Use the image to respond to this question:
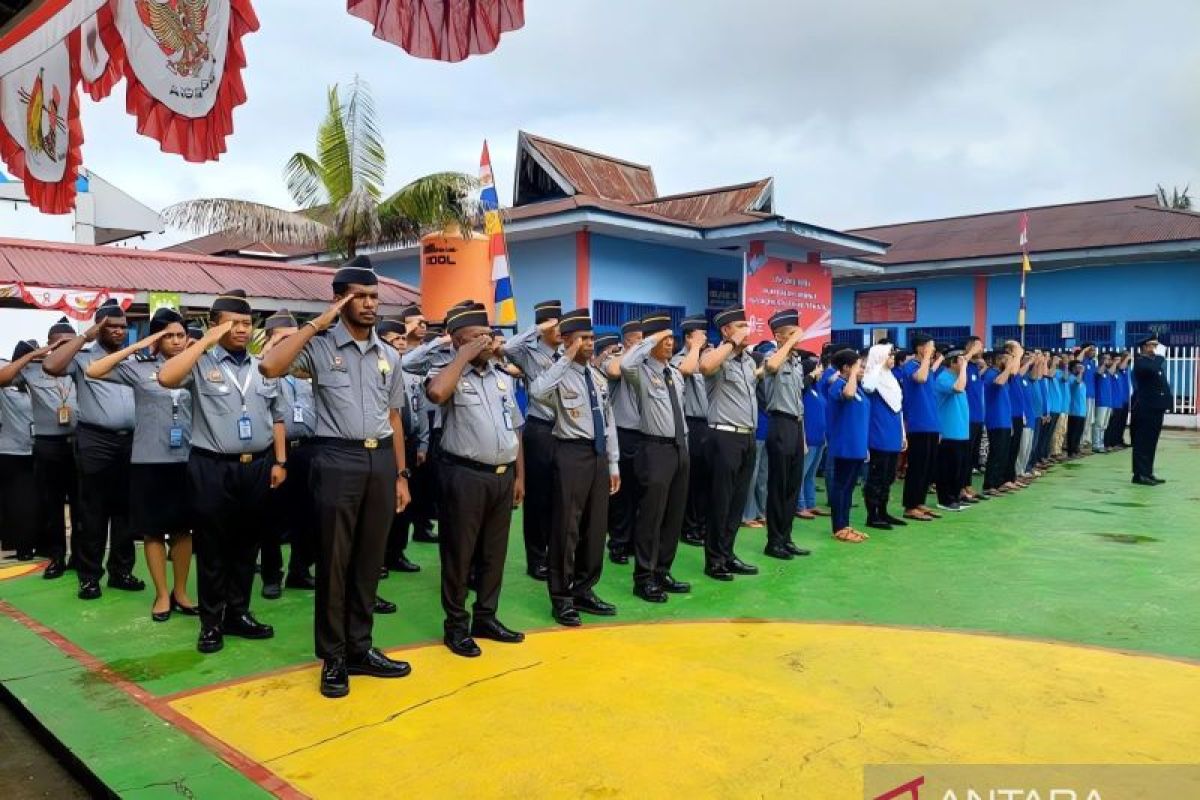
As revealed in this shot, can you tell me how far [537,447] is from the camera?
597 cm

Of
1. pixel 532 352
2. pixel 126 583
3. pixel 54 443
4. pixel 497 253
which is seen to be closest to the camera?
pixel 126 583

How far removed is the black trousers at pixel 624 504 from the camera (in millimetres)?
6215

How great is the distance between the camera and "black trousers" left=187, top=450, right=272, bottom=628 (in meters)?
4.37

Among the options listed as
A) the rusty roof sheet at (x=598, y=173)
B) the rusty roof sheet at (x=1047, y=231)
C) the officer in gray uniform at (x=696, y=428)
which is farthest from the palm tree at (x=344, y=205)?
the rusty roof sheet at (x=1047, y=231)

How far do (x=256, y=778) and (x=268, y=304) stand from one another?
11237mm

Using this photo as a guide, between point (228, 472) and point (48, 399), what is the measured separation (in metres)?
2.38

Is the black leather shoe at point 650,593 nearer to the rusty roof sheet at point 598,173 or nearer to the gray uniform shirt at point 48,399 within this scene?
the gray uniform shirt at point 48,399

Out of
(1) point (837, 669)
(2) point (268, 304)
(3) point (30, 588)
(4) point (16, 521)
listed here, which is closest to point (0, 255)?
(2) point (268, 304)

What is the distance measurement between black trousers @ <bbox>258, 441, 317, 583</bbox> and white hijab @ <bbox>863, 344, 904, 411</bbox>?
472cm

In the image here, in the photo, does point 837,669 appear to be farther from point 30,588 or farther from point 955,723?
Answer: point 30,588

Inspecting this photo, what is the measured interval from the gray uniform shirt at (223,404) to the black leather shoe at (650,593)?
2383mm

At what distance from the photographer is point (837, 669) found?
4098 millimetres

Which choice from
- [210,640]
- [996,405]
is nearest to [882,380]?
[996,405]

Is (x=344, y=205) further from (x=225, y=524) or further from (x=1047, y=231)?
(x=1047, y=231)
